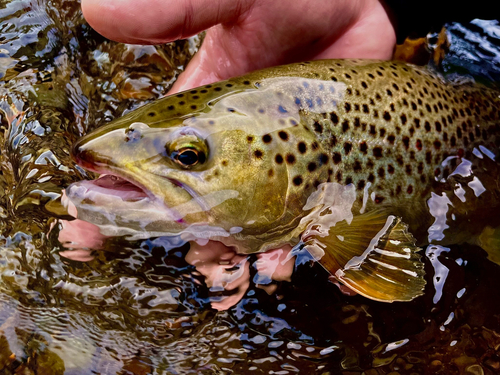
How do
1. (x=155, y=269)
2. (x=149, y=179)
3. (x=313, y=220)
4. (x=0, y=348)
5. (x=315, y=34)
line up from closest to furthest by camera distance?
(x=149, y=179) < (x=0, y=348) < (x=313, y=220) < (x=155, y=269) < (x=315, y=34)

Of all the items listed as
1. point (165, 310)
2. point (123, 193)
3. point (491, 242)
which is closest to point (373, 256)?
point (491, 242)

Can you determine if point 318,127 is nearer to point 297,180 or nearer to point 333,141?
point 333,141

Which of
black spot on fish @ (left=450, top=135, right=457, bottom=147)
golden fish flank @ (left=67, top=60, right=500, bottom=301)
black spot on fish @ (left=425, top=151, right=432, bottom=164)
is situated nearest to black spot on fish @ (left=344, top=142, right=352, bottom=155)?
golden fish flank @ (left=67, top=60, right=500, bottom=301)

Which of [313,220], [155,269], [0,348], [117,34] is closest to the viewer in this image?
[0,348]

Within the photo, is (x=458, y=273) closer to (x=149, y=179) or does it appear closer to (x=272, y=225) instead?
(x=272, y=225)

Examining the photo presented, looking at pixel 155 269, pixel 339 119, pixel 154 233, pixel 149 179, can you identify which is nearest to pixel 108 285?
pixel 155 269

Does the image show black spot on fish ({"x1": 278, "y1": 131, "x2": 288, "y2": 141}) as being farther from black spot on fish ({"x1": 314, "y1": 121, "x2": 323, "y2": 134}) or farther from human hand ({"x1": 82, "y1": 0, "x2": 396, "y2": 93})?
human hand ({"x1": 82, "y1": 0, "x2": 396, "y2": 93})

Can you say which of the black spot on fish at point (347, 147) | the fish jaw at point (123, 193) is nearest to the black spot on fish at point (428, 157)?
the black spot on fish at point (347, 147)
